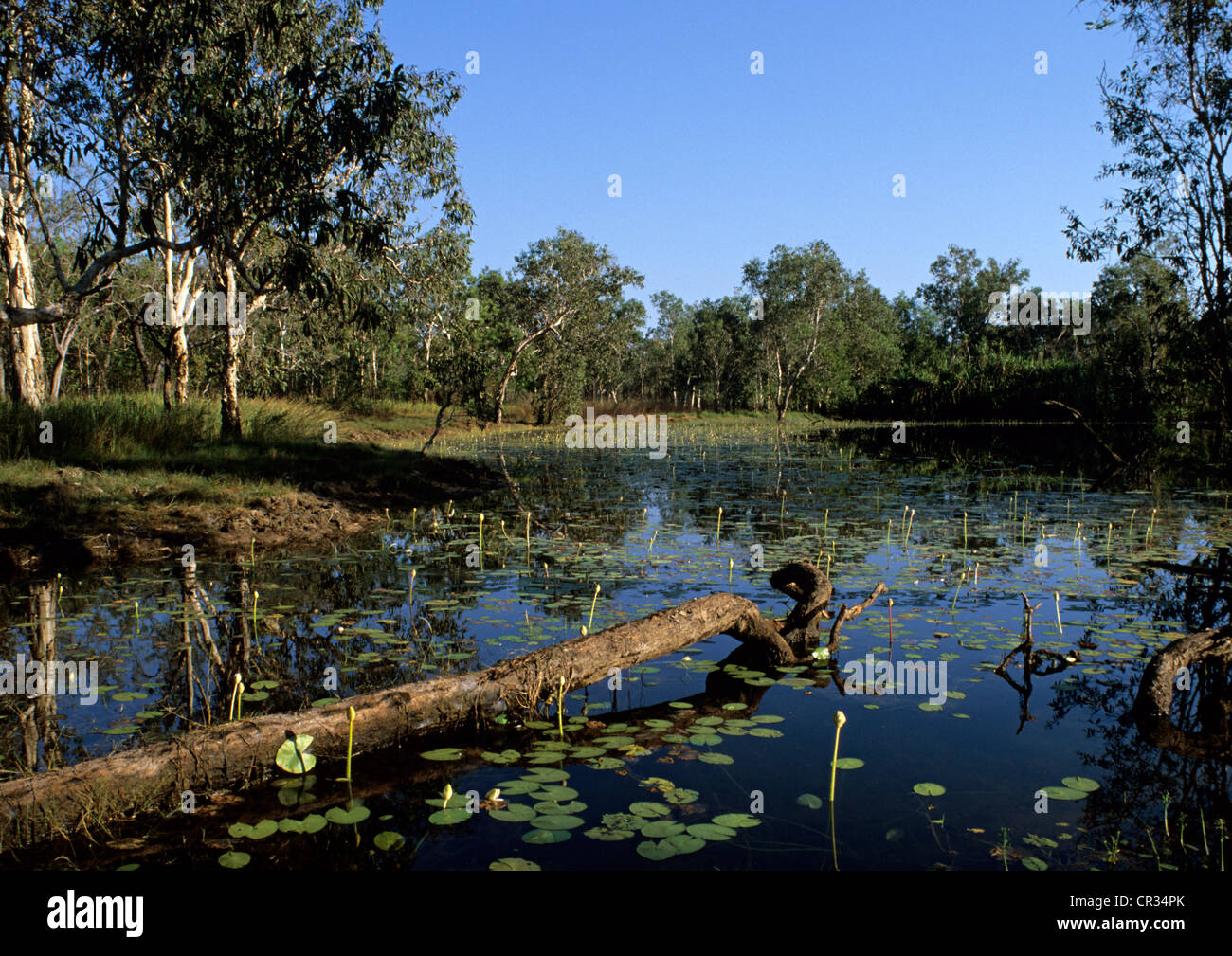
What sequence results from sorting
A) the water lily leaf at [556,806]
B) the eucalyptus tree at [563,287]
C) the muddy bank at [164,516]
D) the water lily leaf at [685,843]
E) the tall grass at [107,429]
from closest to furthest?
the water lily leaf at [685,843], the water lily leaf at [556,806], the muddy bank at [164,516], the tall grass at [107,429], the eucalyptus tree at [563,287]

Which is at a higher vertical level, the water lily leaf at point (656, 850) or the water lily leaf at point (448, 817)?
the water lily leaf at point (448, 817)

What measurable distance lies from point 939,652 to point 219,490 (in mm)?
10279

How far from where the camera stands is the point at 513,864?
3.32 metres

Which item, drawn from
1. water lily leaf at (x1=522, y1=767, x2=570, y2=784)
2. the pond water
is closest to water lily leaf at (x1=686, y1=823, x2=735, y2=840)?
the pond water

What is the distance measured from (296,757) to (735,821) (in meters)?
2.11

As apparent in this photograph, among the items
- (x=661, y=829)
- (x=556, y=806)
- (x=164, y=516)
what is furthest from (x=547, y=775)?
(x=164, y=516)

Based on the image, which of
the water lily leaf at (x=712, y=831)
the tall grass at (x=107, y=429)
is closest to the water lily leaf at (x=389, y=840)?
the water lily leaf at (x=712, y=831)

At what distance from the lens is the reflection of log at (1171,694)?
15.1ft

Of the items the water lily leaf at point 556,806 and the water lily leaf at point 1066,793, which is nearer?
the water lily leaf at point 556,806

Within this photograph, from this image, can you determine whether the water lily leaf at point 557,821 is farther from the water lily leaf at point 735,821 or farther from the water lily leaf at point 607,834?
the water lily leaf at point 735,821

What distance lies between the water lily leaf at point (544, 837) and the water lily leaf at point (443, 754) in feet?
2.94

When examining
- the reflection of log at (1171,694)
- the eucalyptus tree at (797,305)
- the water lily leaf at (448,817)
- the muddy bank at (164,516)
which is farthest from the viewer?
the eucalyptus tree at (797,305)
